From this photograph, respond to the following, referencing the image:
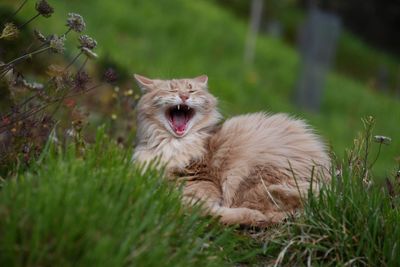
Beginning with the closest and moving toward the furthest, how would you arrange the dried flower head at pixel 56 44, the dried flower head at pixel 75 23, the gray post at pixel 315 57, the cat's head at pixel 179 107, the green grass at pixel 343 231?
the green grass at pixel 343 231 < the dried flower head at pixel 56 44 < the dried flower head at pixel 75 23 < the cat's head at pixel 179 107 < the gray post at pixel 315 57

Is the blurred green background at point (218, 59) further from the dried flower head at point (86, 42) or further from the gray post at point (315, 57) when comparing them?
the dried flower head at point (86, 42)

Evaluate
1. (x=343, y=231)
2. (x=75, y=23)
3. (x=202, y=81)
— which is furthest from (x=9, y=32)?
(x=343, y=231)

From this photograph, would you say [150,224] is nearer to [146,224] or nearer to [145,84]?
[146,224]

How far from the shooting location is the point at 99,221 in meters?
3.24

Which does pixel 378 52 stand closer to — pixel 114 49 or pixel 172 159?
pixel 114 49

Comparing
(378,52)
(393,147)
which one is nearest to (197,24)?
(393,147)

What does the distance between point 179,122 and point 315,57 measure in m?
12.0

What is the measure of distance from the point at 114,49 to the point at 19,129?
831 centimetres

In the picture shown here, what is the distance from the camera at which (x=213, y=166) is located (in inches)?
199

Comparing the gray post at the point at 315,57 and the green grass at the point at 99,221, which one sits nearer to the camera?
the green grass at the point at 99,221

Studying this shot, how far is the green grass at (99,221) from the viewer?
309cm

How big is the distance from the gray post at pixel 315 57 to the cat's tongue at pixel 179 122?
430 inches

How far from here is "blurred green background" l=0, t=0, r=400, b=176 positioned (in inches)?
508

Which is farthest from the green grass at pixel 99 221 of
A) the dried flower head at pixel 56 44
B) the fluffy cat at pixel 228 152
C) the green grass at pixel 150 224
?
the dried flower head at pixel 56 44
